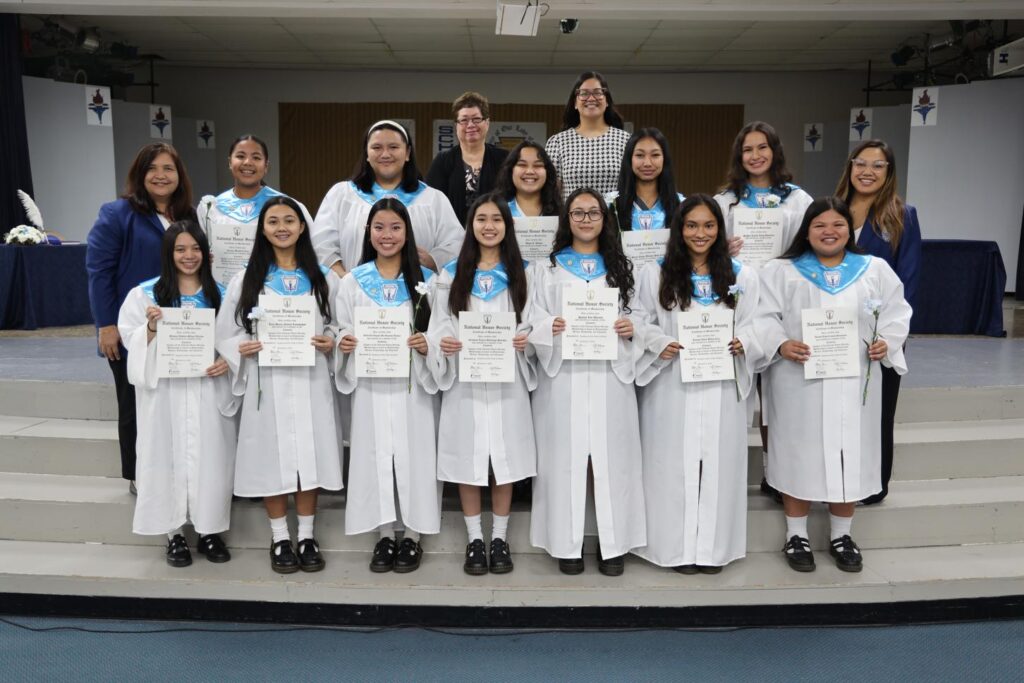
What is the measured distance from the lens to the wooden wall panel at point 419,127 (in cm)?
1363

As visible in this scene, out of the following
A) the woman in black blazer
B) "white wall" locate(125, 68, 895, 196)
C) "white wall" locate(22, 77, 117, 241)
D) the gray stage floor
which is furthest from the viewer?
"white wall" locate(125, 68, 895, 196)

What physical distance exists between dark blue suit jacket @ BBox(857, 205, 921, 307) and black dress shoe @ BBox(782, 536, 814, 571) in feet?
3.91

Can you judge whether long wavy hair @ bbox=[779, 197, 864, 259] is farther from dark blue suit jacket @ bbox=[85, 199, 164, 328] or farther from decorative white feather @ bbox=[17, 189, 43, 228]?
decorative white feather @ bbox=[17, 189, 43, 228]

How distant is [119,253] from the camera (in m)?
3.53

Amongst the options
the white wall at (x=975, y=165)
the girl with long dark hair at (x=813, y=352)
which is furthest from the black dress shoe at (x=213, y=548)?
the white wall at (x=975, y=165)

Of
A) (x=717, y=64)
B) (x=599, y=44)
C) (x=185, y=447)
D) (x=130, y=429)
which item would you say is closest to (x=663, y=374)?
(x=185, y=447)

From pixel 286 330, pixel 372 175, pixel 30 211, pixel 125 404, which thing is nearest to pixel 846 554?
pixel 286 330

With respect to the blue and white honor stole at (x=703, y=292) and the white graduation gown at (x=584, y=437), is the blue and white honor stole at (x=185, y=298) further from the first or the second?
the blue and white honor stole at (x=703, y=292)

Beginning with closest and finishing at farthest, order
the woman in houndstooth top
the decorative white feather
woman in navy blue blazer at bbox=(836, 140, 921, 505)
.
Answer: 1. woman in navy blue blazer at bbox=(836, 140, 921, 505)
2. the woman in houndstooth top
3. the decorative white feather

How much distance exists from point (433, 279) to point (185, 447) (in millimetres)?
1251

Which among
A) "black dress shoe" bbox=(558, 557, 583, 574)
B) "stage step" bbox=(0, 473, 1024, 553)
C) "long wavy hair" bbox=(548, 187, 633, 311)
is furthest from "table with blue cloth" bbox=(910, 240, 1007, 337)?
"black dress shoe" bbox=(558, 557, 583, 574)

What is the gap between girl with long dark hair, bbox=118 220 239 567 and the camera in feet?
10.6

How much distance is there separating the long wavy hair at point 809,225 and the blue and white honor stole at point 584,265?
808mm

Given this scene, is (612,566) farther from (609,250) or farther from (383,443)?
(609,250)
